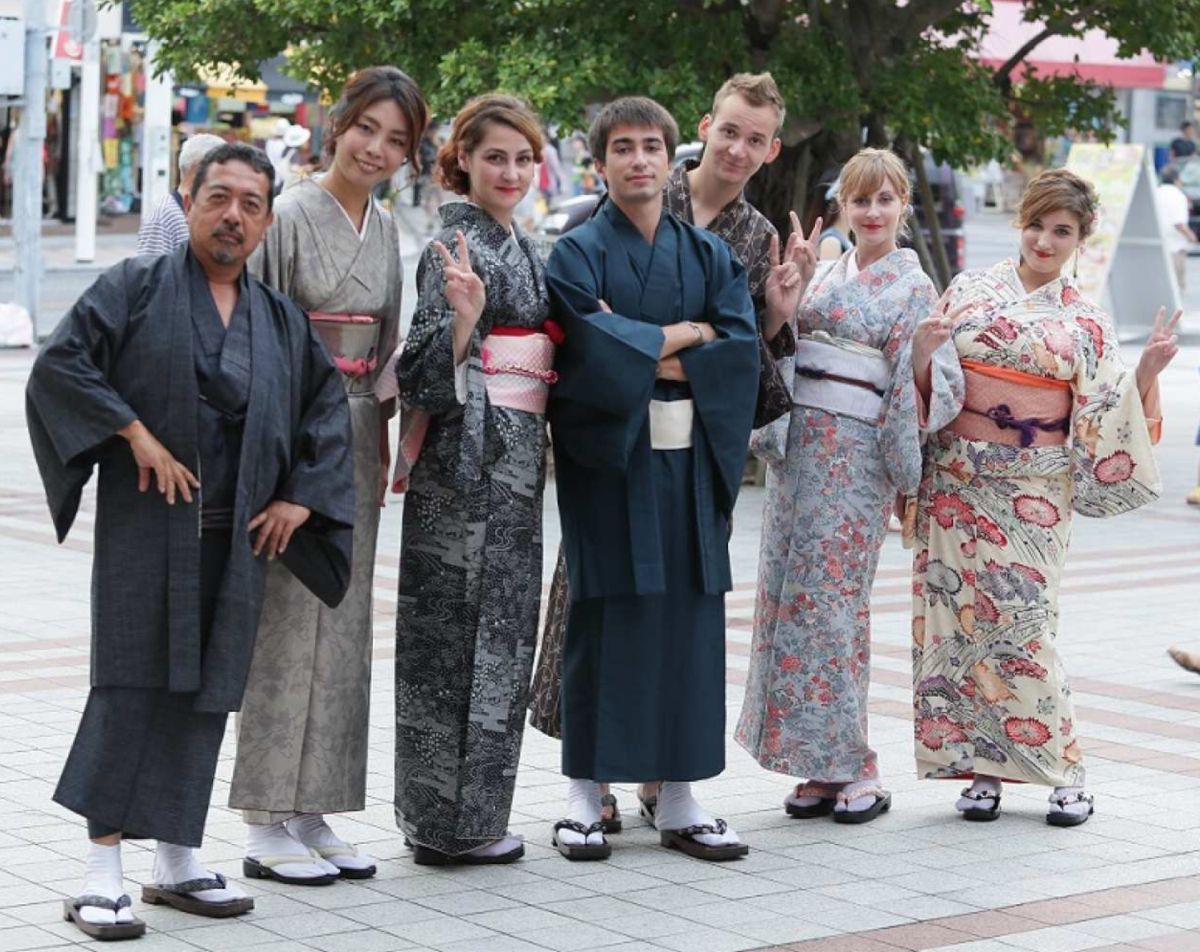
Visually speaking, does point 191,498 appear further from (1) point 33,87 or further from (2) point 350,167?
(1) point 33,87

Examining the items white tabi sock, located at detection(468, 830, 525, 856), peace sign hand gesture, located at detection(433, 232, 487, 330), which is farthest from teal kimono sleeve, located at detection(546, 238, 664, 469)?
white tabi sock, located at detection(468, 830, 525, 856)

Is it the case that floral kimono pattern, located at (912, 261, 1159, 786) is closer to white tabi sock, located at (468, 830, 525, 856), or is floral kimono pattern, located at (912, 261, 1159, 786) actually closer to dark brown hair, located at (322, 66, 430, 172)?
Answer: white tabi sock, located at (468, 830, 525, 856)

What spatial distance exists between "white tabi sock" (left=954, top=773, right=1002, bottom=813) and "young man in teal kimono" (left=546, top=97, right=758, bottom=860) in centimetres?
71

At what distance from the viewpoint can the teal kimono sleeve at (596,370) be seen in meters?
5.08

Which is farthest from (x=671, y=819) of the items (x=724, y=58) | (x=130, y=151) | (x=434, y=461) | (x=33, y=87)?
(x=130, y=151)

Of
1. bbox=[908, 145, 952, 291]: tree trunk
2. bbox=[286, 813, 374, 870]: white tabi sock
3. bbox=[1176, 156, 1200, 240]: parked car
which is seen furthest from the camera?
bbox=[1176, 156, 1200, 240]: parked car

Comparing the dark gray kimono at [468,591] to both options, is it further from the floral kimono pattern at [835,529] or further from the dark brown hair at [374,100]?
Result: the floral kimono pattern at [835,529]

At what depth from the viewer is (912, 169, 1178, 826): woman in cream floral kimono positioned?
5.69m

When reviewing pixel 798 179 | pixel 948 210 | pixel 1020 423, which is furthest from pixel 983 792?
pixel 948 210

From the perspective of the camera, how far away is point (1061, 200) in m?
5.68

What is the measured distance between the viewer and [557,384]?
520cm

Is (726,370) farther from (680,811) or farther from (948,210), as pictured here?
(948,210)

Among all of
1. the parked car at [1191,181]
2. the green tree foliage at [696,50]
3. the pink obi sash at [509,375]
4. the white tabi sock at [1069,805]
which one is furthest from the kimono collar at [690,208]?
the parked car at [1191,181]

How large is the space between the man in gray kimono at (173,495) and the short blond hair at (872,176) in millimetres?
1627
